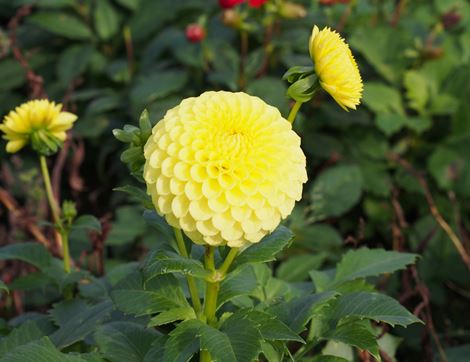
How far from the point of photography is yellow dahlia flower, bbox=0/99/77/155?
4.75 feet

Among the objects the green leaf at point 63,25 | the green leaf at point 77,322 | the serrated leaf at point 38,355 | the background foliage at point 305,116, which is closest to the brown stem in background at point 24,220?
the background foliage at point 305,116

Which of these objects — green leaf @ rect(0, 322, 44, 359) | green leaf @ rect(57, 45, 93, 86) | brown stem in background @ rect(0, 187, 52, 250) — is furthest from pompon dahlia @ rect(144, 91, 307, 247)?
green leaf @ rect(57, 45, 93, 86)

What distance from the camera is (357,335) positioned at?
4.08ft

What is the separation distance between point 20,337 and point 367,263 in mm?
620

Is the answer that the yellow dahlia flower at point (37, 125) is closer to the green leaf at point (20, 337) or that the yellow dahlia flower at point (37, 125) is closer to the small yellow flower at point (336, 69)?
the green leaf at point (20, 337)

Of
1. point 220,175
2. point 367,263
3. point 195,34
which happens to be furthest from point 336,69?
point 195,34

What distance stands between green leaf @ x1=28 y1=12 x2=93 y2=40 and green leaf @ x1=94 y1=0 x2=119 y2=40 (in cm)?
4

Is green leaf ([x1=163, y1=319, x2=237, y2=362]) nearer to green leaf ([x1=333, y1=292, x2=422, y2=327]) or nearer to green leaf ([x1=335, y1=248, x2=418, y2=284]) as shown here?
green leaf ([x1=333, y1=292, x2=422, y2=327])

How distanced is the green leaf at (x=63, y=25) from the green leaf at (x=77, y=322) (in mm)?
1491

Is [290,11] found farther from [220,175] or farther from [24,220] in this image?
[220,175]

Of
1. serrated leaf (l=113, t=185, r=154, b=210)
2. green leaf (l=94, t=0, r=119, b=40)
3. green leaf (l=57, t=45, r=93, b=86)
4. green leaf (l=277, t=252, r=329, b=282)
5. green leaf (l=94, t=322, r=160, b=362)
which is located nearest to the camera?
serrated leaf (l=113, t=185, r=154, b=210)

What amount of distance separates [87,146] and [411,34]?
1.14 metres

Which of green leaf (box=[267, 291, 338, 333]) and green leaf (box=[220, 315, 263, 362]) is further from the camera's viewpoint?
green leaf (box=[267, 291, 338, 333])

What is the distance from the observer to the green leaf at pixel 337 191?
2342 mm
